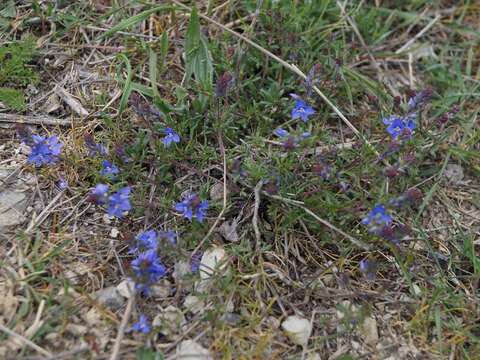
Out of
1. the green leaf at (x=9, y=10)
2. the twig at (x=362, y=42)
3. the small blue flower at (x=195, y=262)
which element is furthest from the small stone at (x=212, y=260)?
the green leaf at (x=9, y=10)

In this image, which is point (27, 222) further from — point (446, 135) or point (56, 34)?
point (446, 135)

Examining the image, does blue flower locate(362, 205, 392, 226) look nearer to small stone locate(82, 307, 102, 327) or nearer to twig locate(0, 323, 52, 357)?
small stone locate(82, 307, 102, 327)

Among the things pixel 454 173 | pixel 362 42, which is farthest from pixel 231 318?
pixel 362 42

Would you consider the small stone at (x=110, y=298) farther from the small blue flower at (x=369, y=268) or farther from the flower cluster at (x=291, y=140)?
the small blue flower at (x=369, y=268)

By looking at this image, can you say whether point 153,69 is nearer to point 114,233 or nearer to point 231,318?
point 114,233

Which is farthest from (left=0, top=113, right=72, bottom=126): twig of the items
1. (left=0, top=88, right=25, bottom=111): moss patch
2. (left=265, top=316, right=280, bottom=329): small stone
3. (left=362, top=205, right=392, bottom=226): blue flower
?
(left=362, top=205, right=392, bottom=226): blue flower

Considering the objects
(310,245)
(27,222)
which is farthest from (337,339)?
(27,222)

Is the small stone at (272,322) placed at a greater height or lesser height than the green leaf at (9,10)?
lesser

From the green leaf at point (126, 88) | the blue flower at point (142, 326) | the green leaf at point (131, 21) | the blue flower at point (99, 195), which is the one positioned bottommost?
the blue flower at point (142, 326)
